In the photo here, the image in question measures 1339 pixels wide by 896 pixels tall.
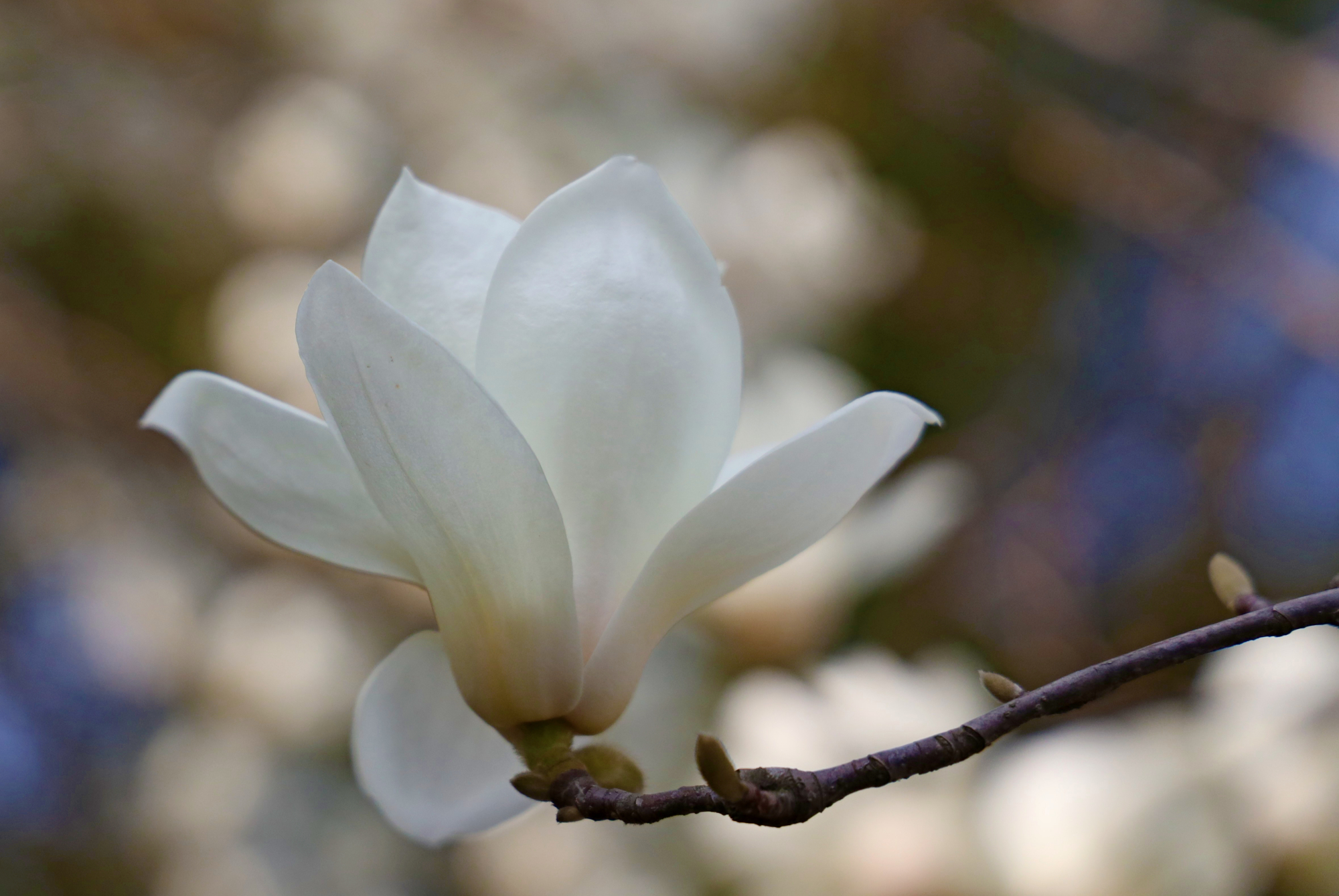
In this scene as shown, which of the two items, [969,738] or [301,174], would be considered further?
[301,174]

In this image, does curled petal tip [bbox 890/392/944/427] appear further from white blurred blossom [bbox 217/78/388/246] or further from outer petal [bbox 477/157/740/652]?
white blurred blossom [bbox 217/78/388/246]

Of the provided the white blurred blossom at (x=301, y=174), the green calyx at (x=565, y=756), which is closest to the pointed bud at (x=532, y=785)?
the green calyx at (x=565, y=756)

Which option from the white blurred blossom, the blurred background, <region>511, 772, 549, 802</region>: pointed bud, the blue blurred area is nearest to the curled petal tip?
<region>511, 772, 549, 802</region>: pointed bud

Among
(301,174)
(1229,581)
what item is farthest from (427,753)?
(301,174)

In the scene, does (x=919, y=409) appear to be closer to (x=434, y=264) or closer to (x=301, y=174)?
(x=434, y=264)

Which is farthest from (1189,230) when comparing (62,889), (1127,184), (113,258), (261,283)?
(62,889)

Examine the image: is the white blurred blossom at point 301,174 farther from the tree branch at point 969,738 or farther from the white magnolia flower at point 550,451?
the tree branch at point 969,738
